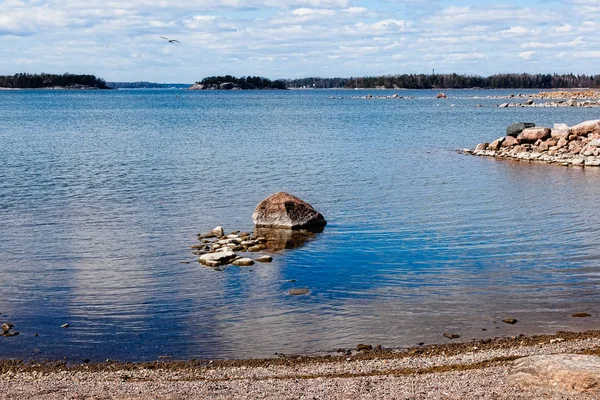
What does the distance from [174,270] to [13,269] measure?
4.52 meters

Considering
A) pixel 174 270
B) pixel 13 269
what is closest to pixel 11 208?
pixel 13 269

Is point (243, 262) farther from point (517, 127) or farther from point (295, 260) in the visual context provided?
point (517, 127)

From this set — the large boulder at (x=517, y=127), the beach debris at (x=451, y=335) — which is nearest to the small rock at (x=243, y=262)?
the beach debris at (x=451, y=335)

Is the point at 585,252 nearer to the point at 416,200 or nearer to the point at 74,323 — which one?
the point at 416,200

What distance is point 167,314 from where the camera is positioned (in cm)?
1584

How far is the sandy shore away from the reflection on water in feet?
31.0

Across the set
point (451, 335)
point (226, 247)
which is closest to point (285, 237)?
point (226, 247)

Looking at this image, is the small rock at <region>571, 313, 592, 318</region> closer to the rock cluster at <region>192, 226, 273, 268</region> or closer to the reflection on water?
the rock cluster at <region>192, 226, 273, 268</region>

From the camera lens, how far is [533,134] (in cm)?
4966

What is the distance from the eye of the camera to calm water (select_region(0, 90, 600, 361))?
14.7m

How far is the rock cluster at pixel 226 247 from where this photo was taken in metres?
20.2

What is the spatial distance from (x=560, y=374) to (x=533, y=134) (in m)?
41.8

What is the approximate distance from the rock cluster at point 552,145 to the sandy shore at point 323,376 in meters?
32.3

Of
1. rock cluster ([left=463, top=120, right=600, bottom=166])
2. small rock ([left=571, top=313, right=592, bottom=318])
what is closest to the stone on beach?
small rock ([left=571, top=313, right=592, bottom=318])
